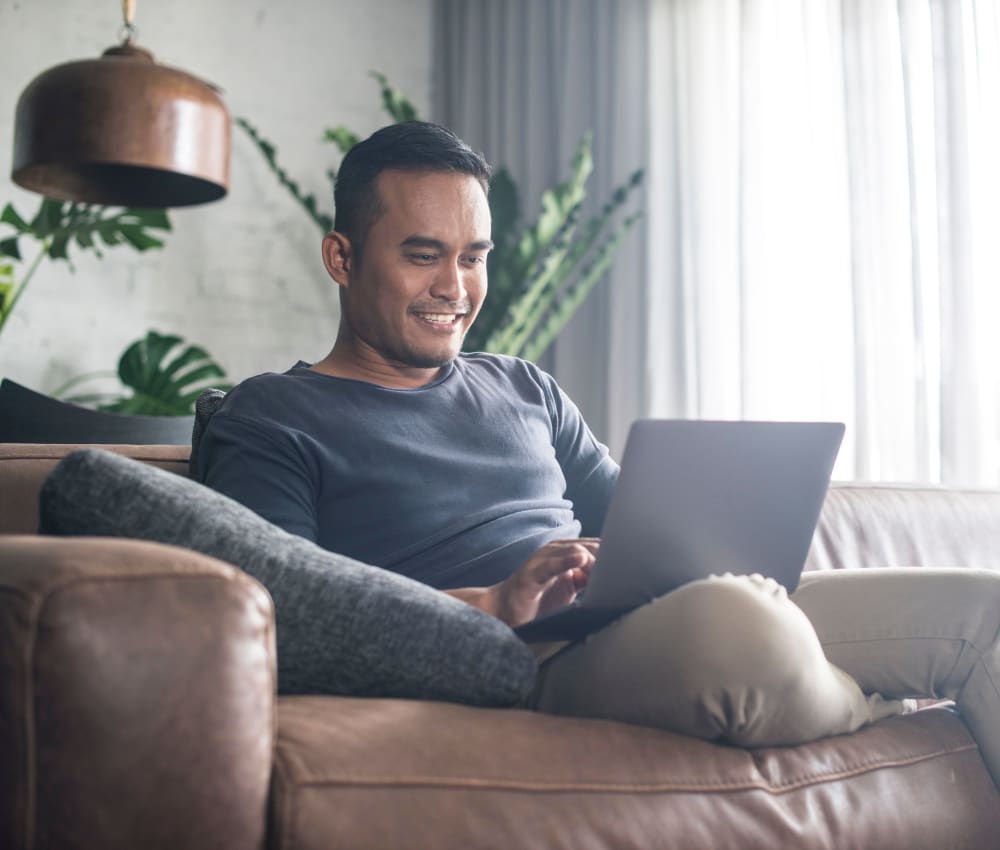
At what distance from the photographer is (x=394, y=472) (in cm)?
147

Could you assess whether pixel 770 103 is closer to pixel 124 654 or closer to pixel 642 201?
pixel 642 201

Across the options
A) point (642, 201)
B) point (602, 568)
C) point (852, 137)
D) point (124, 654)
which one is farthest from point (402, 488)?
point (642, 201)

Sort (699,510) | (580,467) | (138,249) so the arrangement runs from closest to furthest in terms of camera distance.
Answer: (699,510) < (580,467) < (138,249)

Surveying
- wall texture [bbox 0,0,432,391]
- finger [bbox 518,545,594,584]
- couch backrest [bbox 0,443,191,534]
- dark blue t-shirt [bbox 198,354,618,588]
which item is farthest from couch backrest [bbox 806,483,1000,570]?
wall texture [bbox 0,0,432,391]

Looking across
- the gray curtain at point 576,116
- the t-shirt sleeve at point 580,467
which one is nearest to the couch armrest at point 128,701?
the t-shirt sleeve at point 580,467

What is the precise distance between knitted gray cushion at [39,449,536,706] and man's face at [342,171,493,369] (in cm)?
62

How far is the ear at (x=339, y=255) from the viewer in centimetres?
168

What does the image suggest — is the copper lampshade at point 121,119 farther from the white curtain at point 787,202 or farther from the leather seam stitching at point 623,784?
the white curtain at point 787,202

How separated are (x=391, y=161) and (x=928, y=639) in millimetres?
933

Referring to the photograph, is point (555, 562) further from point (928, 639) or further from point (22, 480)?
point (22, 480)

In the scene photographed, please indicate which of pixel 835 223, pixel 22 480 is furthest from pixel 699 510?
pixel 835 223

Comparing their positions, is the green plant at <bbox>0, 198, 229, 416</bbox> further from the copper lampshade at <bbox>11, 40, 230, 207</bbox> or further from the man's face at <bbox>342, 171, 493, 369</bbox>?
the man's face at <bbox>342, 171, 493, 369</bbox>

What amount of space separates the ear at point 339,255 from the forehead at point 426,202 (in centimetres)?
8

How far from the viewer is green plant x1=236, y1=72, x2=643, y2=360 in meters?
3.23
